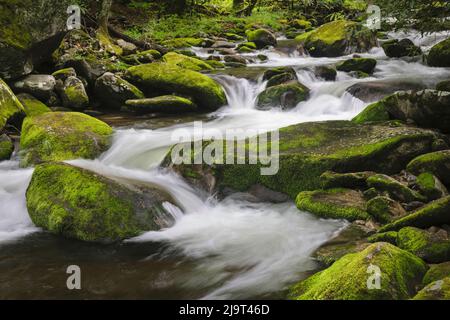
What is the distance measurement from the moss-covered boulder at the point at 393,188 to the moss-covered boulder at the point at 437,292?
8.14 ft

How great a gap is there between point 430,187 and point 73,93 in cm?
852

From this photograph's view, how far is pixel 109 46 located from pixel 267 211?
34.3 ft

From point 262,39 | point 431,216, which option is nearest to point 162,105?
point 431,216

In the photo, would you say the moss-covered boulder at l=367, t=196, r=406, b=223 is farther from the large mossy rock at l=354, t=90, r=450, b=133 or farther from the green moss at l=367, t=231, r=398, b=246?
the large mossy rock at l=354, t=90, r=450, b=133

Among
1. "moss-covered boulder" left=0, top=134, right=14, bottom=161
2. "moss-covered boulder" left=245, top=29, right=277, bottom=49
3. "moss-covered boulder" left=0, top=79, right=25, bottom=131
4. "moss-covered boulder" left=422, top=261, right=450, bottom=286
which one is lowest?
"moss-covered boulder" left=422, top=261, right=450, bottom=286

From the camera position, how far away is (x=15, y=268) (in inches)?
193

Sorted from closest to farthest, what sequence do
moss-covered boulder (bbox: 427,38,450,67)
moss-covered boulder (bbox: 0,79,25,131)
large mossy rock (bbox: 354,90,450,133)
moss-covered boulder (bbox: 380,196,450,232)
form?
moss-covered boulder (bbox: 380,196,450,232), large mossy rock (bbox: 354,90,450,133), moss-covered boulder (bbox: 0,79,25,131), moss-covered boulder (bbox: 427,38,450,67)

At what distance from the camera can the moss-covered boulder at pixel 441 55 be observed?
484 inches

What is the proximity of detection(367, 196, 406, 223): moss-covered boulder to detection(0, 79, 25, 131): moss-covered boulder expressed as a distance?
7275 millimetres

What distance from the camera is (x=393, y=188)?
5734 mm

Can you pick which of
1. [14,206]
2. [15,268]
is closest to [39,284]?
[15,268]

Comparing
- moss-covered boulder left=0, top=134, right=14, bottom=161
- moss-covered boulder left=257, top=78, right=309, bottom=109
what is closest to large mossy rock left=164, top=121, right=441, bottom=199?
moss-covered boulder left=0, top=134, right=14, bottom=161

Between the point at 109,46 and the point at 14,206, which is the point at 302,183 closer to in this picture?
the point at 14,206

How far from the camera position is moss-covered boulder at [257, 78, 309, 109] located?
445 inches
